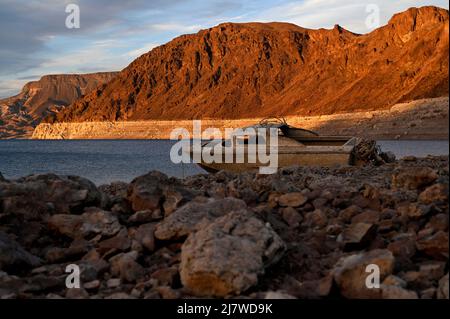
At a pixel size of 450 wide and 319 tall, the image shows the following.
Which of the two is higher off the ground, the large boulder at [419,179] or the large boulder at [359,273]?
the large boulder at [419,179]

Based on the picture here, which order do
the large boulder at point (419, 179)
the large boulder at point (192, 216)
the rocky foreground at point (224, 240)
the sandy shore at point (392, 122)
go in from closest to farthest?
the rocky foreground at point (224, 240) → the large boulder at point (192, 216) → the large boulder at point (419, 179) → the sandy shore at point (392, 122)

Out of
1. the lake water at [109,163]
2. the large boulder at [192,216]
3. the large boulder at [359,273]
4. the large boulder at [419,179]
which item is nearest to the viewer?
the large boulder at [359,273]

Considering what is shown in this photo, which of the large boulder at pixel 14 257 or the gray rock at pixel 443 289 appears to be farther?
the large boulder at pixel 14 257

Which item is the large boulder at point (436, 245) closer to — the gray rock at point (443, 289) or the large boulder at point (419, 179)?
the gray rock at point (443, 289)

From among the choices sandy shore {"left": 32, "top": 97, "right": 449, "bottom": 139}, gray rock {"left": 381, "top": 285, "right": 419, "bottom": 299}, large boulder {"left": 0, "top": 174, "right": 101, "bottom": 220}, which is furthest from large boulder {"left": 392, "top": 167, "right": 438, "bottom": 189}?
sandy shore {"left": 32, "top": 97, "right": 449, "bottom": 139}

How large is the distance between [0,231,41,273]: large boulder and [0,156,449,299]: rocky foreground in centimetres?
1

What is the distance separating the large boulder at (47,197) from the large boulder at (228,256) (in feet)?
8.29

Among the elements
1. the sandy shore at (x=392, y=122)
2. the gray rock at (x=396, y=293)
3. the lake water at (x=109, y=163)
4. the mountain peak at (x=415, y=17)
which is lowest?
the lake water at (x=109, y=163)

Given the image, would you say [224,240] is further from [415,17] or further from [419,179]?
[415,17]

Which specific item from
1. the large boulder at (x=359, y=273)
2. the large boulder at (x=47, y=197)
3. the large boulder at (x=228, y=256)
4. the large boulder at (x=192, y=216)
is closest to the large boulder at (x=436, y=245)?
the large boulder at (x=359, y=273)

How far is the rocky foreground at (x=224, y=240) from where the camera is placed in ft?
16.8

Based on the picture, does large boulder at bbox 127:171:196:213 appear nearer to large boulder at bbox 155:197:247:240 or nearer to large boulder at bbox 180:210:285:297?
large boulder at bbox 155:197:247:240

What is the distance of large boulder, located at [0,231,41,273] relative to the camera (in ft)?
19.8

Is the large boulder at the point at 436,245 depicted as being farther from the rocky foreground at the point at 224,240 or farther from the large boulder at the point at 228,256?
the large boulder at the point at 228,256
